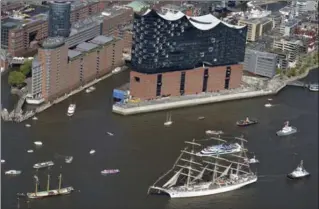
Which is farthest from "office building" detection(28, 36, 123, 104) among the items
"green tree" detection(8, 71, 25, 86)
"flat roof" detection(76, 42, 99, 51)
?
"green tree" detection(8, 71, 25, 86)

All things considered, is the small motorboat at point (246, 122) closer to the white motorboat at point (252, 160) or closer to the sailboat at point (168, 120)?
the sailboat at point (168, 120)

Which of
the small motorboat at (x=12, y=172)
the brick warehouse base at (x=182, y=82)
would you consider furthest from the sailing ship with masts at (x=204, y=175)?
the brick warehouse base at (x=182, y=82)

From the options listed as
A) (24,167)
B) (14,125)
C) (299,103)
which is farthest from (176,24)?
(24,167)

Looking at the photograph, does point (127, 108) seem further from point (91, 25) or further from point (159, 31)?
point (91, 25)

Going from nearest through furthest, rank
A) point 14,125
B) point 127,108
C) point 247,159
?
point 247,159
point 14,125
point 127,108

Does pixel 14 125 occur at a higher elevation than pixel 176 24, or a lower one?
lower

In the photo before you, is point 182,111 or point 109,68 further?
point 109,68

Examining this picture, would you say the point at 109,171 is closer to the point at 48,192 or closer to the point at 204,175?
the point at 48,192
